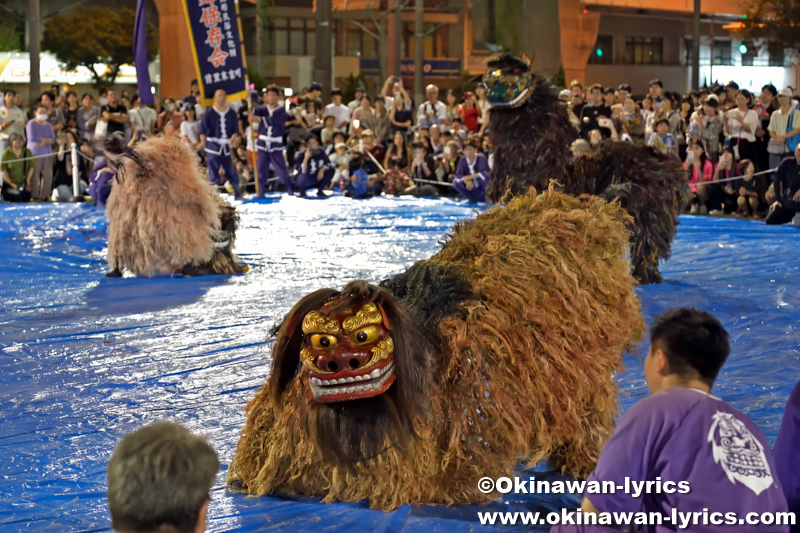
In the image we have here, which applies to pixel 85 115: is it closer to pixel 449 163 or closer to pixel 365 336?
pixel 449 163

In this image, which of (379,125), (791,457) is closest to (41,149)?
(379,125)

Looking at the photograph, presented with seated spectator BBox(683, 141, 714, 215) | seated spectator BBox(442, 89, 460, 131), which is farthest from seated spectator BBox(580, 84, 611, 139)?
seated spectator BBox(442, 89, 460, 131)

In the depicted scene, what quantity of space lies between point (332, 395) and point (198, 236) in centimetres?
526

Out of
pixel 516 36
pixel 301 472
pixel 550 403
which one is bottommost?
pixel 301 472

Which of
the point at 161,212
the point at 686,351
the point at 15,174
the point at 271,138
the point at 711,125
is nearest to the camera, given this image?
the point at 686,351

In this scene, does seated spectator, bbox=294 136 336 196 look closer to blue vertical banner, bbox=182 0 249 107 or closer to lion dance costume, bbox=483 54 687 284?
blue vertical banner, bbox=182 0 249 107

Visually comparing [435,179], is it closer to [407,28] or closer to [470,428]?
[470,428]

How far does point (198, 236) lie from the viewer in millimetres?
8148

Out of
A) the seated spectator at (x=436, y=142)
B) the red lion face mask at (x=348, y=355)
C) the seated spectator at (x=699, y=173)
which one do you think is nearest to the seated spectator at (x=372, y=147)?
the seated spectator at (x=436, y=142)

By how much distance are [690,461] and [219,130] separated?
13.3m

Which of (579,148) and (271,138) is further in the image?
(271,138)

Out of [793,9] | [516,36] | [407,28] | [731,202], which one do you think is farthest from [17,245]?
[407,28]

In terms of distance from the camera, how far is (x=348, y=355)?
3117 millimetres

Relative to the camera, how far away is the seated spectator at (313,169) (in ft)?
53.6
